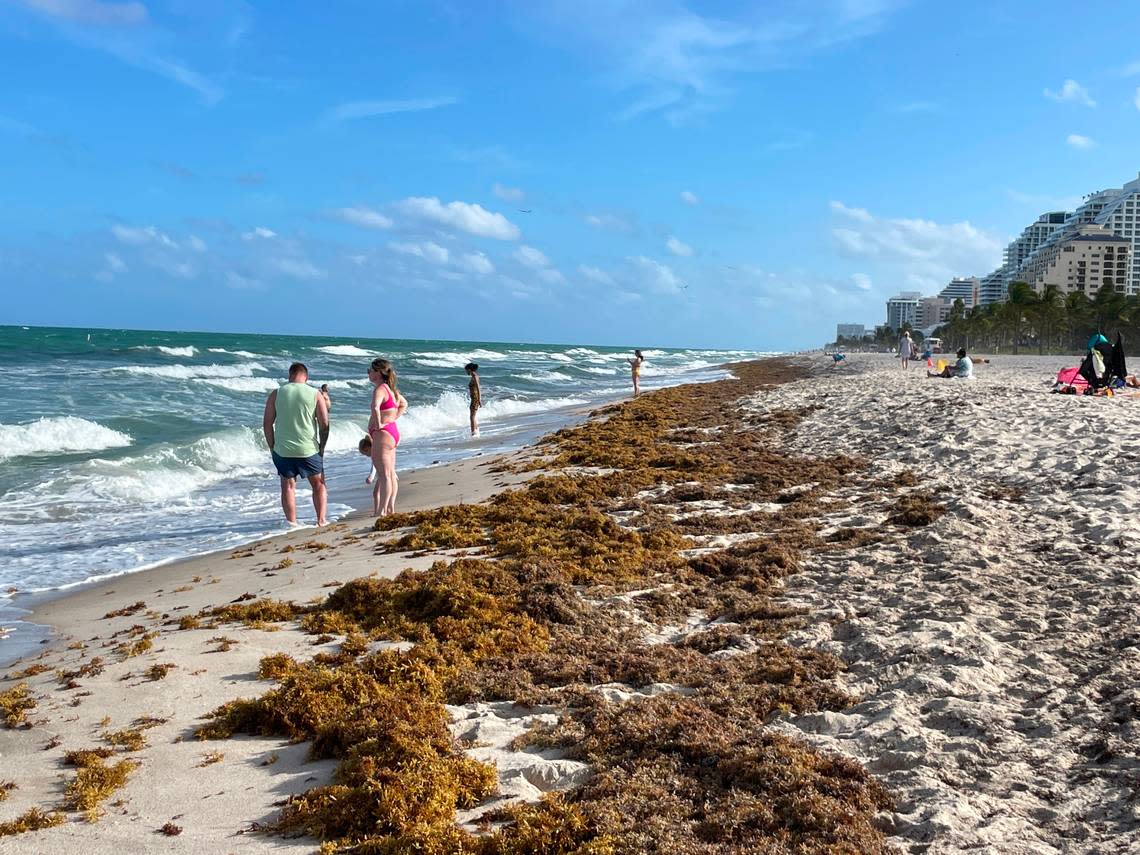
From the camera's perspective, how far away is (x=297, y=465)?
26.9ft

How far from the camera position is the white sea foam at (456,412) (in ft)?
67.7

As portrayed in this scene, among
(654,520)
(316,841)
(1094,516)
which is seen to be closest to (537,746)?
(316,841)

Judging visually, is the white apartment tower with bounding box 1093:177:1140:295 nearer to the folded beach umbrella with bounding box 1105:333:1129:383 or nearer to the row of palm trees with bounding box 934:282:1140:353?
the row of palm trees with bounding box 934:282:1140:353

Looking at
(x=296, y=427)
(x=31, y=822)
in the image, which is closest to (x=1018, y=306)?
(x=296, y=427)

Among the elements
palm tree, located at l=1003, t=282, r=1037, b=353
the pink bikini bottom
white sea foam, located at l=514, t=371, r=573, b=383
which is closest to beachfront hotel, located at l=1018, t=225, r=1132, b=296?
palm tree, located at l=1003, t=282, r=1037, b=353

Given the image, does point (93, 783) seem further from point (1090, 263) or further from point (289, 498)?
point (1090, 263)

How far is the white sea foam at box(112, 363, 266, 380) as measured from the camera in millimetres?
35656

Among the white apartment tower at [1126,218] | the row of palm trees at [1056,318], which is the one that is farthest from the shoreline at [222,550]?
the white apartment tower at [1126,218]

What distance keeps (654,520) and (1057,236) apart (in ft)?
580

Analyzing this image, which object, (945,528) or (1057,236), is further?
(1057,236)

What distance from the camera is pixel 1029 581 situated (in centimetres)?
525

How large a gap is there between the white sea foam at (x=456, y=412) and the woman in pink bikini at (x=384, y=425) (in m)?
10.6

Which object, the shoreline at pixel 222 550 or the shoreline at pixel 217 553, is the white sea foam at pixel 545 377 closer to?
the shoreline at pixel 222 550

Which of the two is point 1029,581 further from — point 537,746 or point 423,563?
point 423,563
